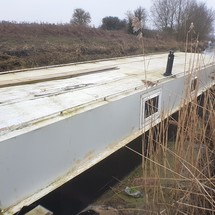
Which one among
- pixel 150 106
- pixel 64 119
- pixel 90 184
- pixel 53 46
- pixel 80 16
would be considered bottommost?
pixel 90 184

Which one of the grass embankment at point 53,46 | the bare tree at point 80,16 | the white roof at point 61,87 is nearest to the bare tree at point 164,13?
the bare tree at point 80,16

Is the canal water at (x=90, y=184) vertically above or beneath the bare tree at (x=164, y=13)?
beneath

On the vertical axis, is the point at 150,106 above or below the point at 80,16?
below

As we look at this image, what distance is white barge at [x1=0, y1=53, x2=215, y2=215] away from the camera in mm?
1933

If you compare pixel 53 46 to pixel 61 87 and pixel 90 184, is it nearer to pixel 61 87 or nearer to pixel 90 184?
pixel 61 87

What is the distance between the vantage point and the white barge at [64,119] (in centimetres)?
193

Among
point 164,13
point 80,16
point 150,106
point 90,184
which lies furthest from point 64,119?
point 164,13

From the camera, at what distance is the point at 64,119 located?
7.29 ft

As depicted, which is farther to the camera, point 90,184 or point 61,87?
point 61,87

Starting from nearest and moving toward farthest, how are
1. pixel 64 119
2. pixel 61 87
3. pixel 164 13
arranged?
pixel 64 119
pixel 61 87
pixel 164 13

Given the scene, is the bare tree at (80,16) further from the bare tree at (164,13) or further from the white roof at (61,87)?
the white roof at (61,87)

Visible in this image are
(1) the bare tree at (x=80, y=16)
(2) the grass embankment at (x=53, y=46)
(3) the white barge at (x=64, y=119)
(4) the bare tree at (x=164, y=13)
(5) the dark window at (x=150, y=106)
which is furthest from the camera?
(4) the bare tree at (x=164, y=13)

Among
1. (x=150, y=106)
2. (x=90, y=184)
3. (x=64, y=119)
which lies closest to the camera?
(x=64, y=119)

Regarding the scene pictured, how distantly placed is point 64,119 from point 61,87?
2.91ft
